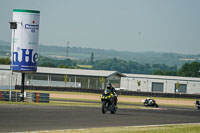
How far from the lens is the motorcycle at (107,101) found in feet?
98.4

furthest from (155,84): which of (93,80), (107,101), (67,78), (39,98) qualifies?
(107,101)

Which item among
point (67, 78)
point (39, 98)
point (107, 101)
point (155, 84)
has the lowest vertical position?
point (155, 84)

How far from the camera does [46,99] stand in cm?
4197

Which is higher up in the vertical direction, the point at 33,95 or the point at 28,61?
the point at 28,61

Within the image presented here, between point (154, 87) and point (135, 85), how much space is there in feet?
15.4

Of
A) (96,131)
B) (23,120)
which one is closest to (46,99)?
(23,120)

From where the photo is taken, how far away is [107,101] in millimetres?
30406

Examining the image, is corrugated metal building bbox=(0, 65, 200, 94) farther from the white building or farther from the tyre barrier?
the tyre barrier

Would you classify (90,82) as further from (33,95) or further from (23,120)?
(23,120)

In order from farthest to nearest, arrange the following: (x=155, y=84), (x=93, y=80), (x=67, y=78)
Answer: (x=155, y=84) → (x=93, y=80) → (x=67, y=78)

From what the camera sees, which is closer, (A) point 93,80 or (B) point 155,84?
(A) point 93,80

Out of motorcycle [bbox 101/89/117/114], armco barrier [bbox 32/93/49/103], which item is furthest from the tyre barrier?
motorcycle [bbox 101/89/117/114]

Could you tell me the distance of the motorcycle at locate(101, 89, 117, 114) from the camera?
30.0 meters

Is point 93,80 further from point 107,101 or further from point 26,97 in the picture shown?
point 107,101
